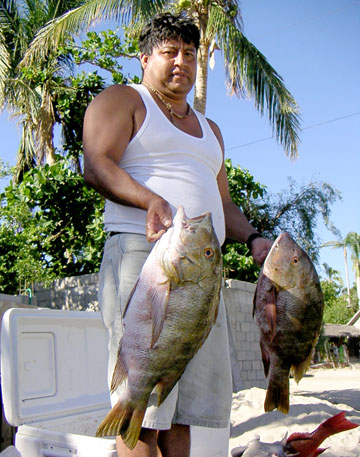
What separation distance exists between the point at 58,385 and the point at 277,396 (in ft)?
7.00

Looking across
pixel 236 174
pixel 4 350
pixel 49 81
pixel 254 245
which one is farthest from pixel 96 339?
pixel 49 81

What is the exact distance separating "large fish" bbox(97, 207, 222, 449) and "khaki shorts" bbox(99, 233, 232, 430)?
0.32 metres

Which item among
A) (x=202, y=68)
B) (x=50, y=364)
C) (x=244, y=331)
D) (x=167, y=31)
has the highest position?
(x=202, y=68)

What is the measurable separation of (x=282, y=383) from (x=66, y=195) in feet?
31.4

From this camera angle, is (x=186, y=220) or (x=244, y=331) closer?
(x=186, y=220)

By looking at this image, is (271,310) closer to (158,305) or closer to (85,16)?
(158,305)

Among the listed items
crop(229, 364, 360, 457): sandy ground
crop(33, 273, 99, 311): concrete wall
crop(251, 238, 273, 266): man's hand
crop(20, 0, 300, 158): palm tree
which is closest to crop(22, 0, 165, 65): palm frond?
crop(20, 0, 300, 158): palm tree

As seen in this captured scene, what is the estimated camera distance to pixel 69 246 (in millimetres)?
11305

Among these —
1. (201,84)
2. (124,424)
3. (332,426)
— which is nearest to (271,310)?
(124,424)

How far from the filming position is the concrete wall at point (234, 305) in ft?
34.4

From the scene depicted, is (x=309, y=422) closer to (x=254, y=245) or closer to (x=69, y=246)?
(x=254, y=245)

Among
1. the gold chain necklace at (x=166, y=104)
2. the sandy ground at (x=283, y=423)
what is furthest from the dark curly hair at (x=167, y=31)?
the sandy ground at (x=283, y=423)

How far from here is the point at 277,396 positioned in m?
1.91

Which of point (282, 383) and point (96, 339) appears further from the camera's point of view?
point (96, 339)
